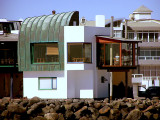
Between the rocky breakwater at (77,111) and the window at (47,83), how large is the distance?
35.9ft

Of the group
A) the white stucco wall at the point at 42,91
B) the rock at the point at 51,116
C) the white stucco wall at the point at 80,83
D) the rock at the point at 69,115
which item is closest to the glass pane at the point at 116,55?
the white stucco wall at the point at 80,83

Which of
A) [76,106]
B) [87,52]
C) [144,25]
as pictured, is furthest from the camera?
[144,25]

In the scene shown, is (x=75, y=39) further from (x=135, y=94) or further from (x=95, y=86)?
(x=135, y=94)

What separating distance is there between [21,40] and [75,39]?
5.94m

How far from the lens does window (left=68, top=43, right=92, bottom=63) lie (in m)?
47.1

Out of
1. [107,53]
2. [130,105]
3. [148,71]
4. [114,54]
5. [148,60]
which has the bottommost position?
[130,105]

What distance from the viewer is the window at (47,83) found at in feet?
158

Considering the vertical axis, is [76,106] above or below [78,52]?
below

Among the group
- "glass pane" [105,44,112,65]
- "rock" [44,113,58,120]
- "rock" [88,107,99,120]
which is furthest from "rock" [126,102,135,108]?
"glass pane" [105,44,112,65]

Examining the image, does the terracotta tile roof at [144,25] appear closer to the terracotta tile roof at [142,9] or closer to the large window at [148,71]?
the large window at [148,71]

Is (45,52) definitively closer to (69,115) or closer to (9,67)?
Result: (9,67)

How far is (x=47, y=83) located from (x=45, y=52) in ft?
10.6

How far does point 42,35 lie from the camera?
48.0 meters

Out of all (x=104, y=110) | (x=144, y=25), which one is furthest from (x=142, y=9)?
(x=104, y=110)
